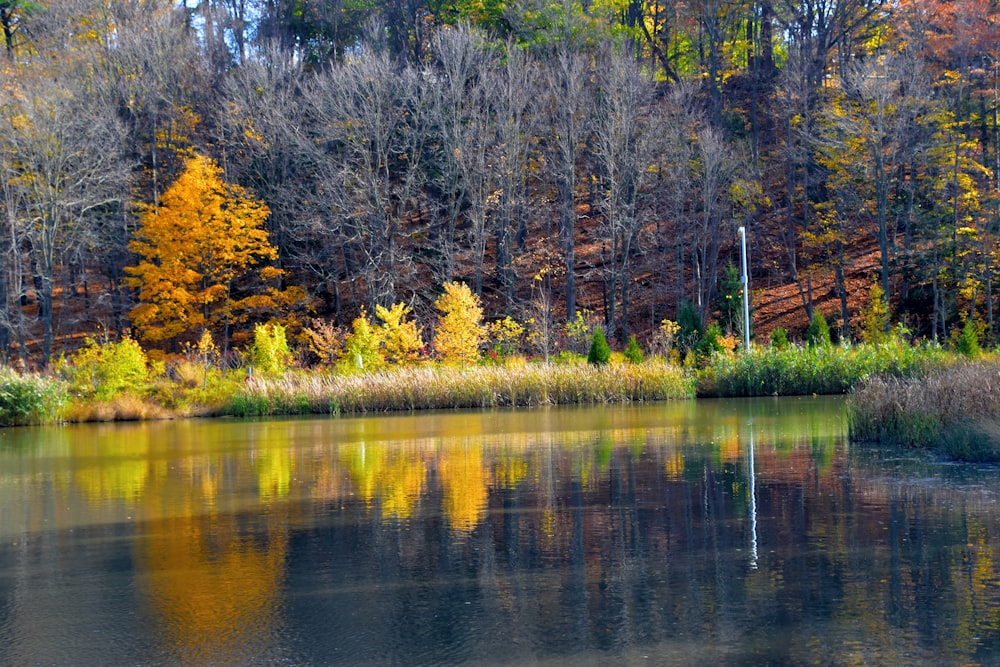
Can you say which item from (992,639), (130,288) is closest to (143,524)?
(992,639)

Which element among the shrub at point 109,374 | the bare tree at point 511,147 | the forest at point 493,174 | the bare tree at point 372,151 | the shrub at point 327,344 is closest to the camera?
the shrub at point 109,374

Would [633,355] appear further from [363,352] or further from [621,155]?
[621,155]

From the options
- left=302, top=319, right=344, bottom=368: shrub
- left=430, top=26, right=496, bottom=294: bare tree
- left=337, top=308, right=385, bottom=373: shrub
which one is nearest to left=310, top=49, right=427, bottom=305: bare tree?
left=430, top=26, right=496, bottom=294: bare tree

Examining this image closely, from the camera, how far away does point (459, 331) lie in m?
40.2

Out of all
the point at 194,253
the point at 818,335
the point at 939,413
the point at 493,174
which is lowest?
the point at 939,413

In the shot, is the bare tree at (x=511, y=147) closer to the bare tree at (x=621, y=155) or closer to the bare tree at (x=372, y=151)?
the bare tree at (x=621, y=155)

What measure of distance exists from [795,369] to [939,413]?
17240 millimetres

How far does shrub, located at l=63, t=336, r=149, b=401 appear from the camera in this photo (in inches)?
1375

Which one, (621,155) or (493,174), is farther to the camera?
(493,174)

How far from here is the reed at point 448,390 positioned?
33.7m

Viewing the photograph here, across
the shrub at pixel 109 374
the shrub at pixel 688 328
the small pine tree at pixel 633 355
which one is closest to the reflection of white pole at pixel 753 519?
the small pine tree at pixel 633 355

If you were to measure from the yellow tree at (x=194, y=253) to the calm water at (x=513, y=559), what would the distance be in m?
30.1

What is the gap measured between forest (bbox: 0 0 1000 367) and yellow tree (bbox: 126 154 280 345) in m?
0.14

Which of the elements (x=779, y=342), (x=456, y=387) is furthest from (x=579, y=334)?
(x=456, y=387)
